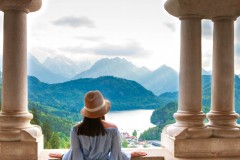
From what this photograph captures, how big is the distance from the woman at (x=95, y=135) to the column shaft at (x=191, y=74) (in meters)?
4.88

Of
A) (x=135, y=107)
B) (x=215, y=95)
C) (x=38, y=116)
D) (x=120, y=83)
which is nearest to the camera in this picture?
(x=215, y=95)

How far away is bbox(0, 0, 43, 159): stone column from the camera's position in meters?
12.6

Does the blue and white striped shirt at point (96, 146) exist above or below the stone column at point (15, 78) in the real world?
below

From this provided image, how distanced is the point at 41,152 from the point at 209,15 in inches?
319

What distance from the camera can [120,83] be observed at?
29.7 metres

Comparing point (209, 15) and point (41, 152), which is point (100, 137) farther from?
point (209, 15)

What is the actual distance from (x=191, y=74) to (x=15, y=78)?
6.31m

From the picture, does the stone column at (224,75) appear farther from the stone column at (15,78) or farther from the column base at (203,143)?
the stone column at (15,78)

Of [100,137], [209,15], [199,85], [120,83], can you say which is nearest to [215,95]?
[199,85]

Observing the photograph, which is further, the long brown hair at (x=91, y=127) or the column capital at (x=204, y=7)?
the column capital at (x=204, y=7)

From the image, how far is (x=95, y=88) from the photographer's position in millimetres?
26703

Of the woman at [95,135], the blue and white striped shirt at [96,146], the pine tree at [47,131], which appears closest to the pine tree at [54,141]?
the pine tree at [47,131]

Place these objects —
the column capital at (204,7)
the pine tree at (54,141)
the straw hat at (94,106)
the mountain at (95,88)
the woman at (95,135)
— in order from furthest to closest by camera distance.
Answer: the mountain at (95,88), the pine tree at (54,141), the column capital at (204,7), the woman at (95,135), the straw hat at (94,106)

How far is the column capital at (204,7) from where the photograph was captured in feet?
44.0
